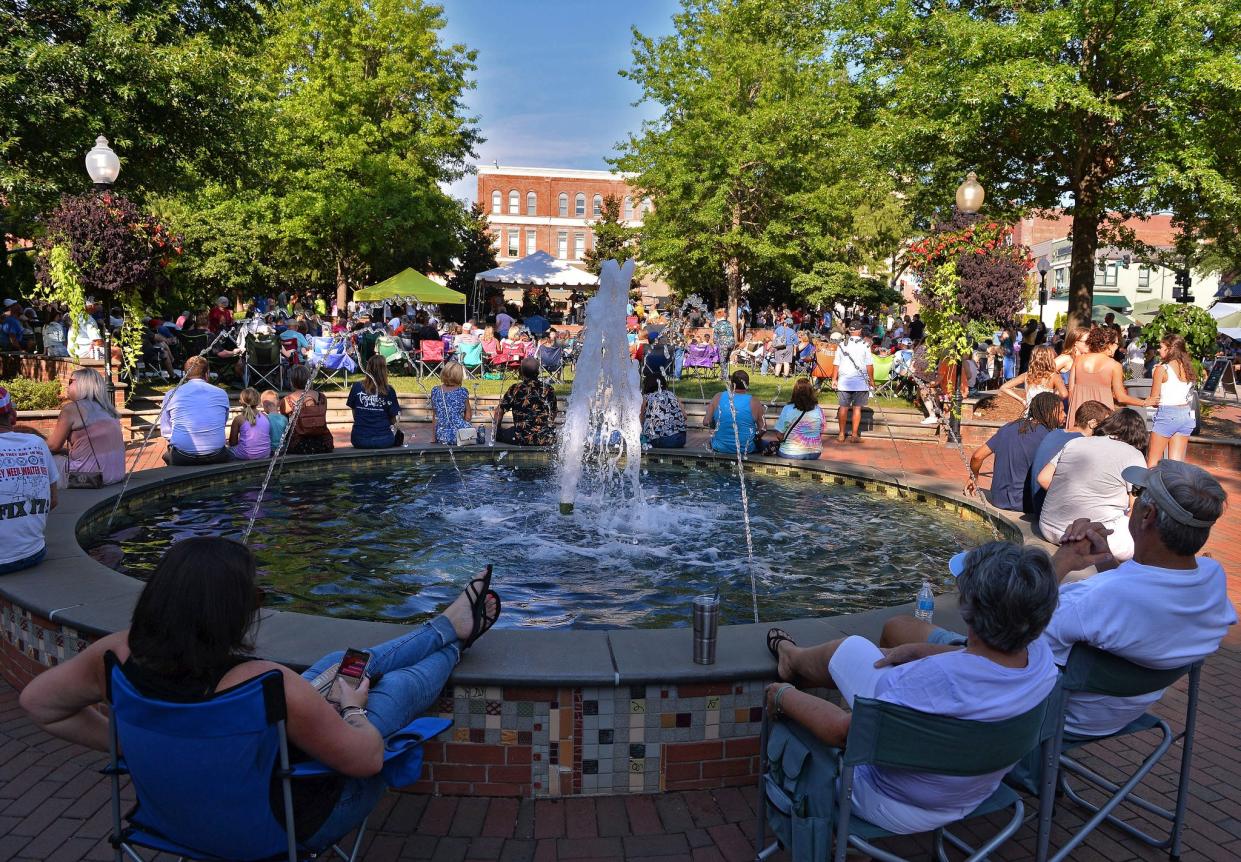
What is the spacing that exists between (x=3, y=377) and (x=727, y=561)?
12.9 m

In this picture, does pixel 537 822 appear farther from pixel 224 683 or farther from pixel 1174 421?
pixel 1174 421

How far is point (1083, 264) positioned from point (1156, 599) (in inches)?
749

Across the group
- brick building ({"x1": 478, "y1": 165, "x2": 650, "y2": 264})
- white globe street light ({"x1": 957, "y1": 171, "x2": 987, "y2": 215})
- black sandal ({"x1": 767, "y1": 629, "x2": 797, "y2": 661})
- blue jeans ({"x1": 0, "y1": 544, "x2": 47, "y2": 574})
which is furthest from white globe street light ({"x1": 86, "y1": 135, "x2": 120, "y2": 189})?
brick building ({"x1": 478, "y1": 165, "x2": 650, "y2": 264})

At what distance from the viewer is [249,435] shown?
900 centimetres

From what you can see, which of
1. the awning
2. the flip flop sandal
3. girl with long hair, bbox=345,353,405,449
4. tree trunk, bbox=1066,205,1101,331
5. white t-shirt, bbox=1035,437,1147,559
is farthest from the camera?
the awning

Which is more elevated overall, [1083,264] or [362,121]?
[362,121]

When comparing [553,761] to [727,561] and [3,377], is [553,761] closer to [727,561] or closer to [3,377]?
[727,561]

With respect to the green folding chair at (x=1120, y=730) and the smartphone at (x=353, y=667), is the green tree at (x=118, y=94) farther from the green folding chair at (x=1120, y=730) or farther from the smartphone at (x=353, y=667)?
the green folding chair at (x=1120, y=730)

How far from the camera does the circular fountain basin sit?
3486 mm

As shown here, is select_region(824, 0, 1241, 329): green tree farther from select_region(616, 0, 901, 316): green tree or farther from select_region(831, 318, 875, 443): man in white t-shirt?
select_region(616, 0, 901, 316): green tree

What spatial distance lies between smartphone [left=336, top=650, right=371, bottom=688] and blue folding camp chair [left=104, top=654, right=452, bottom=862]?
44cm

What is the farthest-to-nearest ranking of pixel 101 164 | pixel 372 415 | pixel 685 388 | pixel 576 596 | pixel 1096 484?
pixel 685 388
pixel 101 164
pixel 372 415
pixel 576 596
pixel 1096 484

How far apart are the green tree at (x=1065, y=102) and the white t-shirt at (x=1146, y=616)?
15269mm

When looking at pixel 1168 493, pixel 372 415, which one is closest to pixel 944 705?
pixel 1168 493
